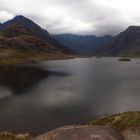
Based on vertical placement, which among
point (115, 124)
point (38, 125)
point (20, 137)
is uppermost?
point (115, 124)

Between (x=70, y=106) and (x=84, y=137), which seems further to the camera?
(x=70, y=106)

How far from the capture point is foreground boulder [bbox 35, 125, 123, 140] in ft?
82.5

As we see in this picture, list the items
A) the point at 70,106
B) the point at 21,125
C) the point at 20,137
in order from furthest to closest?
the point at 70,106, the point at 21,125, the point at 20,137

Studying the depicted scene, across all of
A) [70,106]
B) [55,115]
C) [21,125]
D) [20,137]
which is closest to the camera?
[20,137]

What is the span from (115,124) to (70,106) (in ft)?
164

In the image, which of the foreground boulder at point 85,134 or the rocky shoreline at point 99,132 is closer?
the foreground boulder at point 85,134

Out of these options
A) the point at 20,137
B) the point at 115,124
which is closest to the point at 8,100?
the point at 20,137

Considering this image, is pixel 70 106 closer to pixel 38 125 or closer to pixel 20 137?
pixel 38 125

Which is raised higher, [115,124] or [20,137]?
[115,124]

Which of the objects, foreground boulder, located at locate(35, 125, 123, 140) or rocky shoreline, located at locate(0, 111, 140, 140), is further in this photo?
rocky shoreline, located at locate(0, 111, 140, 140)

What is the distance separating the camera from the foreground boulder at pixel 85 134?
2516 cm

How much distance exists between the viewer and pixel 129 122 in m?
31.0

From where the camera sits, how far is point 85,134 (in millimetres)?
25859

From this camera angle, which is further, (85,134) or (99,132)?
(99,132)
